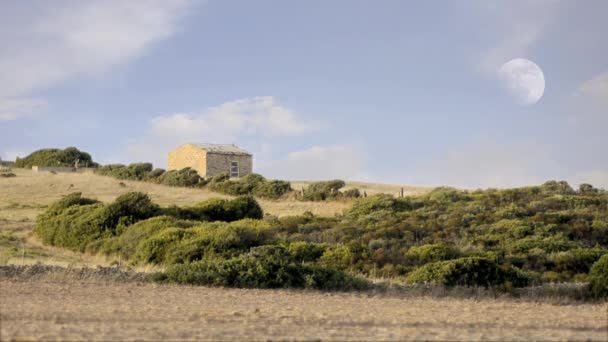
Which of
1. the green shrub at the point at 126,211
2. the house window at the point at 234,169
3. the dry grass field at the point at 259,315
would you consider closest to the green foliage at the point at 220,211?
the green shrub at the point at 126,211

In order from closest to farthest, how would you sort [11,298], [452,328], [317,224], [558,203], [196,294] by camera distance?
[452,328] < [11,298] < [196,294] < [317,224] < [558,203]

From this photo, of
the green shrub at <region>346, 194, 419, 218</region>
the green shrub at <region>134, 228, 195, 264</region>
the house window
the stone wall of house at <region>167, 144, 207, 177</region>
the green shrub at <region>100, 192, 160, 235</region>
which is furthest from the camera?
the house window

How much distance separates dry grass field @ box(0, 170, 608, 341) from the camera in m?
7.21

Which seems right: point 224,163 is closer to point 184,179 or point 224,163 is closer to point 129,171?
point 129,171

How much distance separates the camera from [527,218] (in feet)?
87.8

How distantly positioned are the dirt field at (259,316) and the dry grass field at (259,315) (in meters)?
0.01

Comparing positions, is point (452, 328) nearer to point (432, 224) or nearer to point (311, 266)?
point (311, 266)

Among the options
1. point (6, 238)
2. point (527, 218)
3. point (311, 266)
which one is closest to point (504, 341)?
point (311, 266)

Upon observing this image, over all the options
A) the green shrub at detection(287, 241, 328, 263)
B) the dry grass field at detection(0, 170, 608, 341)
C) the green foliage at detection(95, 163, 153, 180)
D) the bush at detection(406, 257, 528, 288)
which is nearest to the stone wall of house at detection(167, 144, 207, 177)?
the green foliage at detection(95, 163, 153, 180)

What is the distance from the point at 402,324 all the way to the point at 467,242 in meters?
15.3

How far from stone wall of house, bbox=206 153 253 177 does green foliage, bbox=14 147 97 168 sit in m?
18.6

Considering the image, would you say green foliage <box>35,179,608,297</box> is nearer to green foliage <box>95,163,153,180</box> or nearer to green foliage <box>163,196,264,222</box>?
green foliage <box>163,196,264,222</box>

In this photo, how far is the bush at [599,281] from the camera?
13.0 m

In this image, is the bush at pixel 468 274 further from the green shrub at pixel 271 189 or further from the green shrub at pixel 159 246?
the green shrub at pixel 271 189
